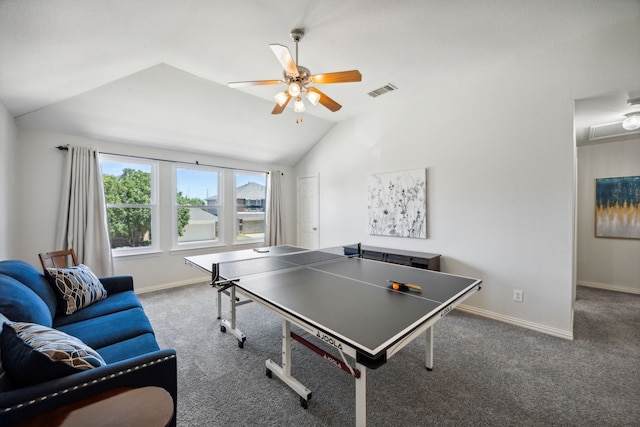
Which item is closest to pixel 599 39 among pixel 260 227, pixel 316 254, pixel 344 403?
pixel 316 254

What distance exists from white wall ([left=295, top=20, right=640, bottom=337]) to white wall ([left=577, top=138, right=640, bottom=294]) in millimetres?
2395

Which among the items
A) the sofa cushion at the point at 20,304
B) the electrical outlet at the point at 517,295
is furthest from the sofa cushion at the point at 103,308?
the electrical outlet at the point at 517,295

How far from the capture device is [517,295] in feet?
9.48

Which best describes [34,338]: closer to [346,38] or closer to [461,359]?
[461,359]

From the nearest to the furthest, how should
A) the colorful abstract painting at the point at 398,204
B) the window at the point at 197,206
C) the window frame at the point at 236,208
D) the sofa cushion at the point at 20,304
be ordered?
the sofa cushion at the point at 20,304 → the colorful abstract painting at the point at 398,204 → the window at the point at 197,206 → the window frame at the point at 236,208

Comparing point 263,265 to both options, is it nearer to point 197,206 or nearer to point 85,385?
point 85,385

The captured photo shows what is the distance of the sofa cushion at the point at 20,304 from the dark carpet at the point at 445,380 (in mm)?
1023

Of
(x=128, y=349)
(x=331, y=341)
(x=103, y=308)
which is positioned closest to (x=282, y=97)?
(x=331, y=341)

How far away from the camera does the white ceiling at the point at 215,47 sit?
1854 mm

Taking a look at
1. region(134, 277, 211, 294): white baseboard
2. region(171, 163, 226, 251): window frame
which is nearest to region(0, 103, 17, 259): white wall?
region(134, 277, 211, 294): white baseboard

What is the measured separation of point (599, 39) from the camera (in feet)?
7.89

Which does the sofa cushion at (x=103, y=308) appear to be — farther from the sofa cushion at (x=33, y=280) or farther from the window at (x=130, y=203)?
the window at (x=130, y=203)

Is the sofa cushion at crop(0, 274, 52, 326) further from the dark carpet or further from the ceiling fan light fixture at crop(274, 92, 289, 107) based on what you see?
the ceiling fan light fixture at crop(274, 92, 289, 107)

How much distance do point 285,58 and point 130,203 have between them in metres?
3.80
